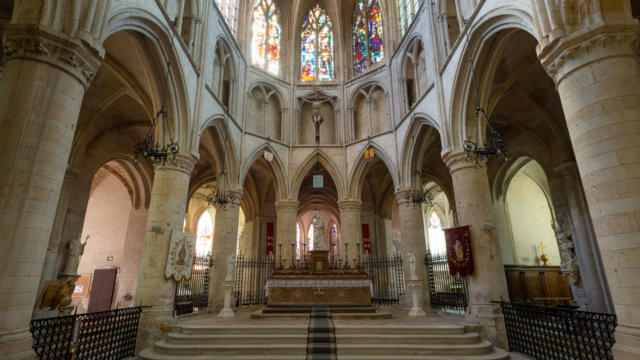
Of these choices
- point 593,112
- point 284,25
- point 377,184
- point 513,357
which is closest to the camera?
point 593,112

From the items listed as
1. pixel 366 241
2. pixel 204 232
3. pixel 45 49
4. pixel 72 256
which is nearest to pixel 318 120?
pixel 366 241

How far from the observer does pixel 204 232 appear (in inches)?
1168

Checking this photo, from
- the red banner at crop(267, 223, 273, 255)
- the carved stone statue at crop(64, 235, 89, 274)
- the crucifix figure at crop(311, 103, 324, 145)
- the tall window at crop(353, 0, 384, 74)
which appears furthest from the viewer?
the red banner at crop(267, 223, 273, 255)

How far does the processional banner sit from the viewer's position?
988 centimetres

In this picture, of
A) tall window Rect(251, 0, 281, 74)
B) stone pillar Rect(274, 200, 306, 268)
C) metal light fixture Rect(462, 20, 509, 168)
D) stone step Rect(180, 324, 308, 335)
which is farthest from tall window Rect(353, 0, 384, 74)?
stone step Rect(180, 324, 308, 335)

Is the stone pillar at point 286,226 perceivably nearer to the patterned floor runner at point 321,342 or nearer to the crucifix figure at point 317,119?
the crucifix figure at point 317,119

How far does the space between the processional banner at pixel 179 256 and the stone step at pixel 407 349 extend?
5419 millimetres

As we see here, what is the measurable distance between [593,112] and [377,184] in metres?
17.6

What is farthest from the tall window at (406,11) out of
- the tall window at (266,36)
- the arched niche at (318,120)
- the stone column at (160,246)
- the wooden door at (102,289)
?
the wooden door at (102,289)

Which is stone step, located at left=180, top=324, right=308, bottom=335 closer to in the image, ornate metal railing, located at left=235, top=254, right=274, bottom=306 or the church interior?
the church interior

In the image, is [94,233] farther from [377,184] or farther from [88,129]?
[377,184]

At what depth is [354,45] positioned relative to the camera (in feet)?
68.1

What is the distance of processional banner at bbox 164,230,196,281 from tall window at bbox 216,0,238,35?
10.5m

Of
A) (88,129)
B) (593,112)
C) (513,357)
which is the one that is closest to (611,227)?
(593,112)
